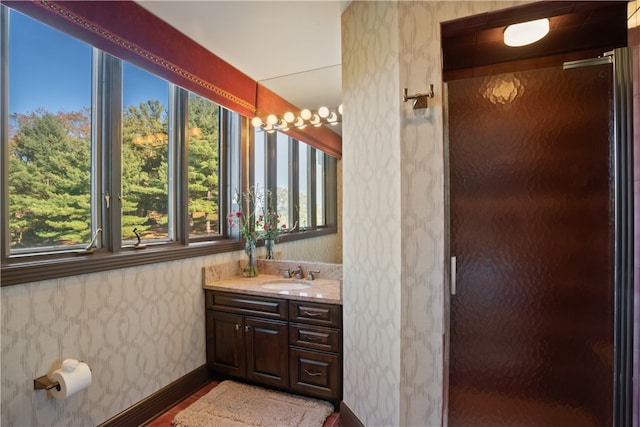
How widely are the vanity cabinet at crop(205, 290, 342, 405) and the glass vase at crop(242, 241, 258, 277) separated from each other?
36 centimetres

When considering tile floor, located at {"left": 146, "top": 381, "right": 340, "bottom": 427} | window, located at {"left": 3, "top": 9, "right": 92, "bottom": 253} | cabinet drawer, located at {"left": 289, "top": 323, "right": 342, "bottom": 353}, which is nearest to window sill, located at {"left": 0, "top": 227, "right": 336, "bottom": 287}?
window, located at {"left": 3, "top": 9, "right": 92, "bottom": 253}

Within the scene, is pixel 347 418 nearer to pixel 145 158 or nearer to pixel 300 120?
pixel 145 158

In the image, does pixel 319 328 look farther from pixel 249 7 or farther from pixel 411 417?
pixel 249 7

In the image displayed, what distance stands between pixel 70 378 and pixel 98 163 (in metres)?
1.16

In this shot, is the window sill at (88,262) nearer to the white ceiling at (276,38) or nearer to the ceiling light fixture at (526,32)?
the white ceiling at (276,38)

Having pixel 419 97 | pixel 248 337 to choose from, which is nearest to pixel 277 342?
pixel 248 337

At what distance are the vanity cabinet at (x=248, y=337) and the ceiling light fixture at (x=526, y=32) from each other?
81.4 inches

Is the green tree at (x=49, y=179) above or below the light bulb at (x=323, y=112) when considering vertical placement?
below

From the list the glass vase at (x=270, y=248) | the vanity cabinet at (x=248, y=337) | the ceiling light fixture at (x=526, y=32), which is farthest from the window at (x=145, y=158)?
Answer: the ceiling light fixture at (x=526, y=32)

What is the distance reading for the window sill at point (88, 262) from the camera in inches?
52.8

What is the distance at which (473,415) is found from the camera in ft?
5.22

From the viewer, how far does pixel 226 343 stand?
2.29 meters

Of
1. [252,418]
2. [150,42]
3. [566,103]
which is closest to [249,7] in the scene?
[150,42]

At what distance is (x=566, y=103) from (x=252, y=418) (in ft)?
8.31
